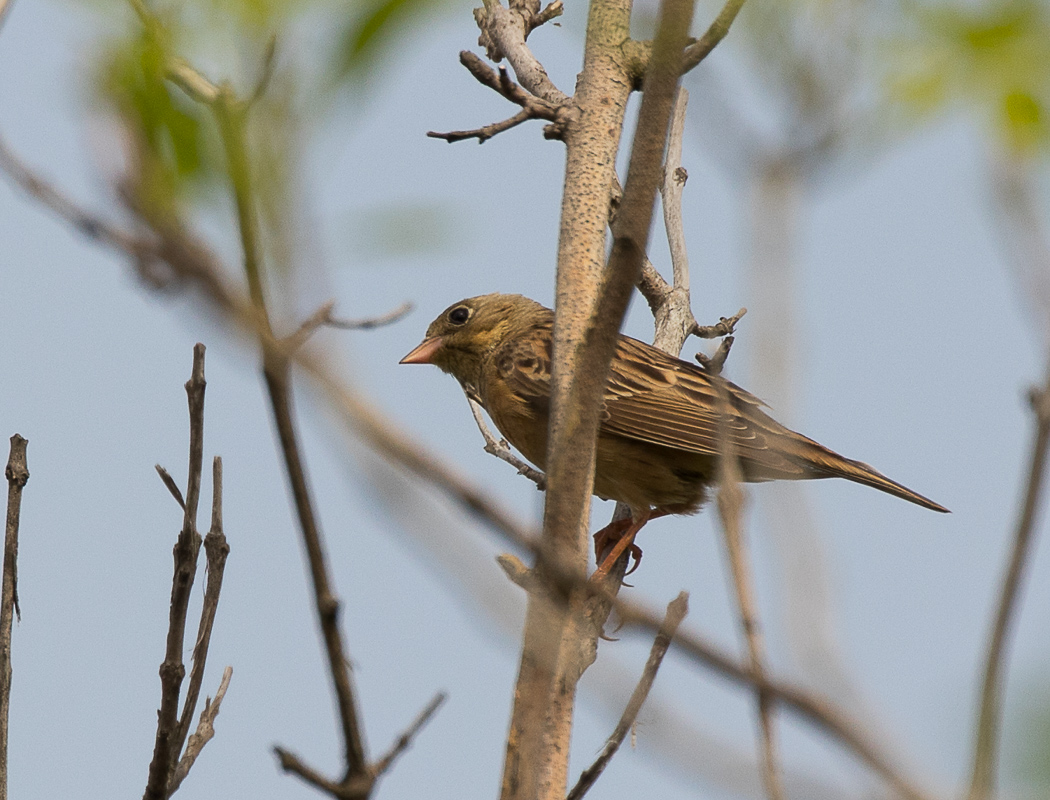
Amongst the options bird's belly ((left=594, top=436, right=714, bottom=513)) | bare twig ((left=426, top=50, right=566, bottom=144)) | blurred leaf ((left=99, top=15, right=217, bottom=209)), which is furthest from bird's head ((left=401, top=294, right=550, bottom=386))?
blurred leaf ((left=99, top=15, right=217, bottom=209))

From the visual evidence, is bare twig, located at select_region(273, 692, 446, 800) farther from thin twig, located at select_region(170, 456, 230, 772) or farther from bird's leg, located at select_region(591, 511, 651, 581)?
bird's leg, located at select_region(591, 511, 651, 581)

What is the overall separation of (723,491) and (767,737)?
0.39m

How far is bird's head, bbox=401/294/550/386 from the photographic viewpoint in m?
7.84

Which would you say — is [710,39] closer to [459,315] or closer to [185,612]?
[185,612]

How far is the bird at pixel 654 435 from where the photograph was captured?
647 centimetres

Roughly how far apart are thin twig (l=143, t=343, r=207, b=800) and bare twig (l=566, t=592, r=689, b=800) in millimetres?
1056

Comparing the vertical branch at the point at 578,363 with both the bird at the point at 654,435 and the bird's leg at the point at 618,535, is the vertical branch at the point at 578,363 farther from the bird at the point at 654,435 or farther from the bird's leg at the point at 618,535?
the bird's leg at the point at 618,535

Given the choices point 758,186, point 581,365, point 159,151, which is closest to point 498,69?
point 581,365

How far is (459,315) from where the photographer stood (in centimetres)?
791

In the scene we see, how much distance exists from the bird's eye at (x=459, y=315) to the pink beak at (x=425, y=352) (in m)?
0.16

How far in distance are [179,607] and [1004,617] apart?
206cm

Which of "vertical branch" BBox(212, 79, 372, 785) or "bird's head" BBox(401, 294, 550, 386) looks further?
"bird's head" BBox(401, 294, 550, 386)

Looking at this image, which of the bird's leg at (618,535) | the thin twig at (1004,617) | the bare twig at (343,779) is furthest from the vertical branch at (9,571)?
the bird's leg at (618,535)

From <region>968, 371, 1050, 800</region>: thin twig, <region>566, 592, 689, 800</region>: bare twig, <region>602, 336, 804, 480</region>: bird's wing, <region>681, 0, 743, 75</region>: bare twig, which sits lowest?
<region>968, 371, 1050, 800</region>: thin twig
